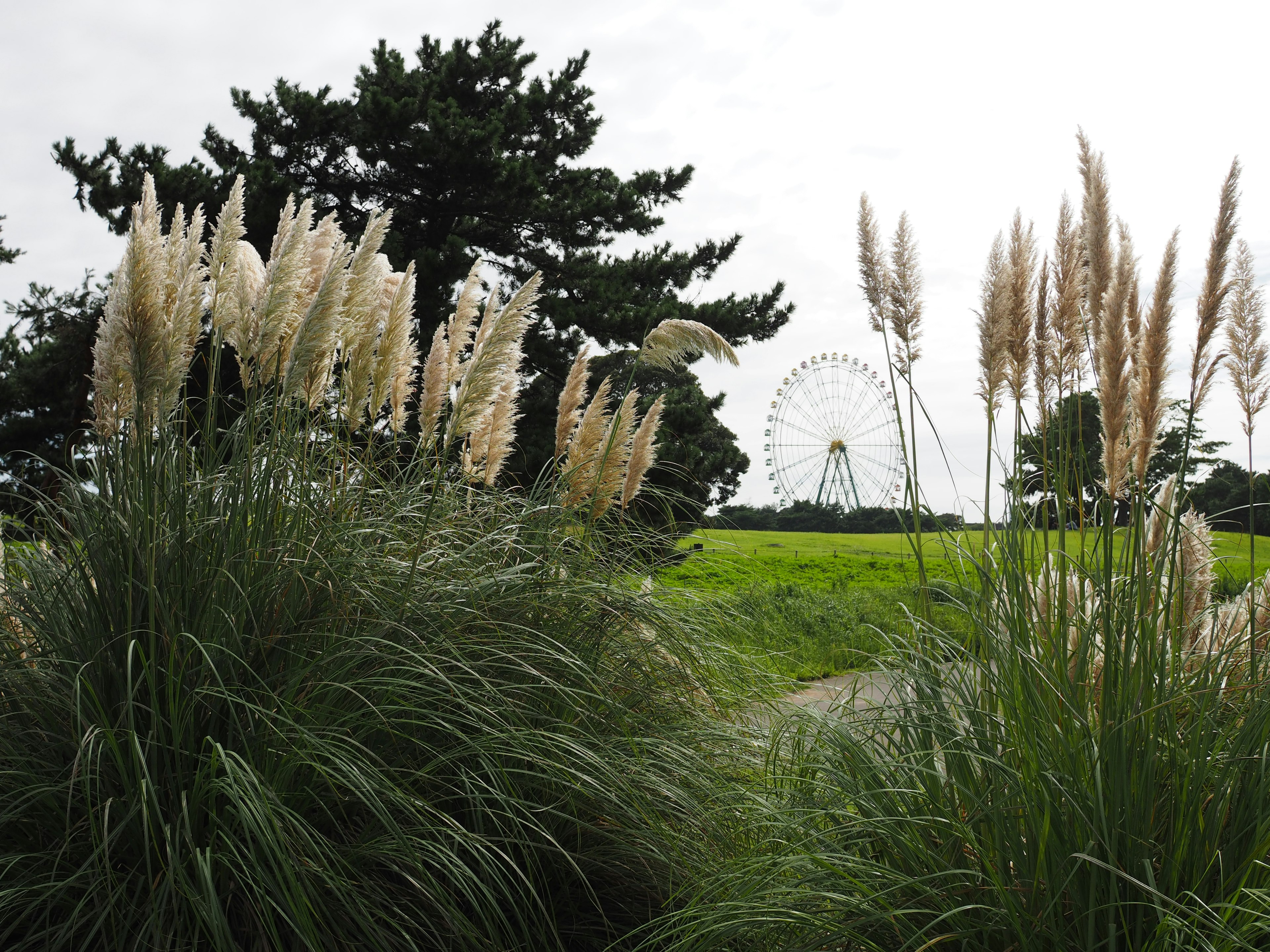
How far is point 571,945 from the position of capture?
2395mm

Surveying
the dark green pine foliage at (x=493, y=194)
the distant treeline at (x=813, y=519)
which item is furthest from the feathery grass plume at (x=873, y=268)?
the distant treeline at (x=813, y=519)

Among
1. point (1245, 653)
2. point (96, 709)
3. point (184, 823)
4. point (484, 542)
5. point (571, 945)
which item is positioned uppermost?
point (484, 542)

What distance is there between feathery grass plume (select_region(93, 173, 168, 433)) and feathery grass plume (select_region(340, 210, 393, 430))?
0.54 metres

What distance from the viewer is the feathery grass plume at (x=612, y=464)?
3.47 metres

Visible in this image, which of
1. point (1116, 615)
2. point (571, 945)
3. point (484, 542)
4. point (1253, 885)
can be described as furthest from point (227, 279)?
point (1253, 885)

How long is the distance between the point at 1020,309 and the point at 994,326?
0.10 metres

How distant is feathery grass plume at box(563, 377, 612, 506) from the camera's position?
3.50m

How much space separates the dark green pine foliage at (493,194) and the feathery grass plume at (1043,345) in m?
9.95

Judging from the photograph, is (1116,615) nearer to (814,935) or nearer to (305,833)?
(814,935)

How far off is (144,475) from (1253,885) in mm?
2970

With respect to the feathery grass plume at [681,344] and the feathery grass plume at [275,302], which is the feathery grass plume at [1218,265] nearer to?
the feathery grass plume at [681,344]

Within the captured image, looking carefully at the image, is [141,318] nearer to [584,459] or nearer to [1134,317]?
[584,459]

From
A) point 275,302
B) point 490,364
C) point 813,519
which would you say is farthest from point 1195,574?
point 813,519

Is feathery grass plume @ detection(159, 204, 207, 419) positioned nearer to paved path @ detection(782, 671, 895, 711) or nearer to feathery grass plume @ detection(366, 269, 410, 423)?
feathery grass plume @ detection(366, 269, 410, 423)
